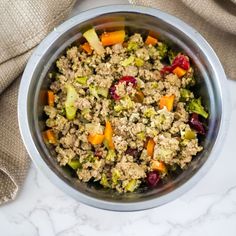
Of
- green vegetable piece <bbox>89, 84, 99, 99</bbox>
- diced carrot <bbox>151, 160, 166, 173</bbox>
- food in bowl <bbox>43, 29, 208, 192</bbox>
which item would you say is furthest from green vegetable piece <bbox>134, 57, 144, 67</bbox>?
diced carrot <bbox>151, 160, 166, 173</bbox>

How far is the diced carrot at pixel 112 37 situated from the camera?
1180 millimetres

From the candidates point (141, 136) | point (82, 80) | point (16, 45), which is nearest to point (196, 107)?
point (141, 136)

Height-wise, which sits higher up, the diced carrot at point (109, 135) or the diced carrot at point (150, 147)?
the diced carrot at point (109, 135)

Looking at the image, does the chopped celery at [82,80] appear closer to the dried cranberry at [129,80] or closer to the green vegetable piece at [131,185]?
the dried cranberry at [129,80]

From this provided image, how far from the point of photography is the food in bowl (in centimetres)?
114

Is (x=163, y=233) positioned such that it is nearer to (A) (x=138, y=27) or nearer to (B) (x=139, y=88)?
(B) (x=139, y=88)

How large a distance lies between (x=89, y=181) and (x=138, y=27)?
1.12 ft

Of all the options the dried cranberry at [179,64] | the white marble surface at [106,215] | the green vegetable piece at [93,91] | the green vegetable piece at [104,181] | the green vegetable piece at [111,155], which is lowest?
the white marble surface at [106,215]

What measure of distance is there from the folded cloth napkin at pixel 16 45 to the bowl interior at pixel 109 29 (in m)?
0.09

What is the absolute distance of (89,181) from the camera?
45.7 inches

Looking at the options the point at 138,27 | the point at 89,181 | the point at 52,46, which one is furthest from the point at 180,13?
the point at 89,181

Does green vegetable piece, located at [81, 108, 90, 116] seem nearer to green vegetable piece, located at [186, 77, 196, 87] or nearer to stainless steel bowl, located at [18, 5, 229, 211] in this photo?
stainless steel bowl, located at [18, 5, 229, 211]

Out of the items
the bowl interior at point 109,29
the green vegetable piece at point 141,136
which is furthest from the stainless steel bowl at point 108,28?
the green vegetable piece at point 141,136

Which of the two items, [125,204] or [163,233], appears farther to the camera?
[163,233]
